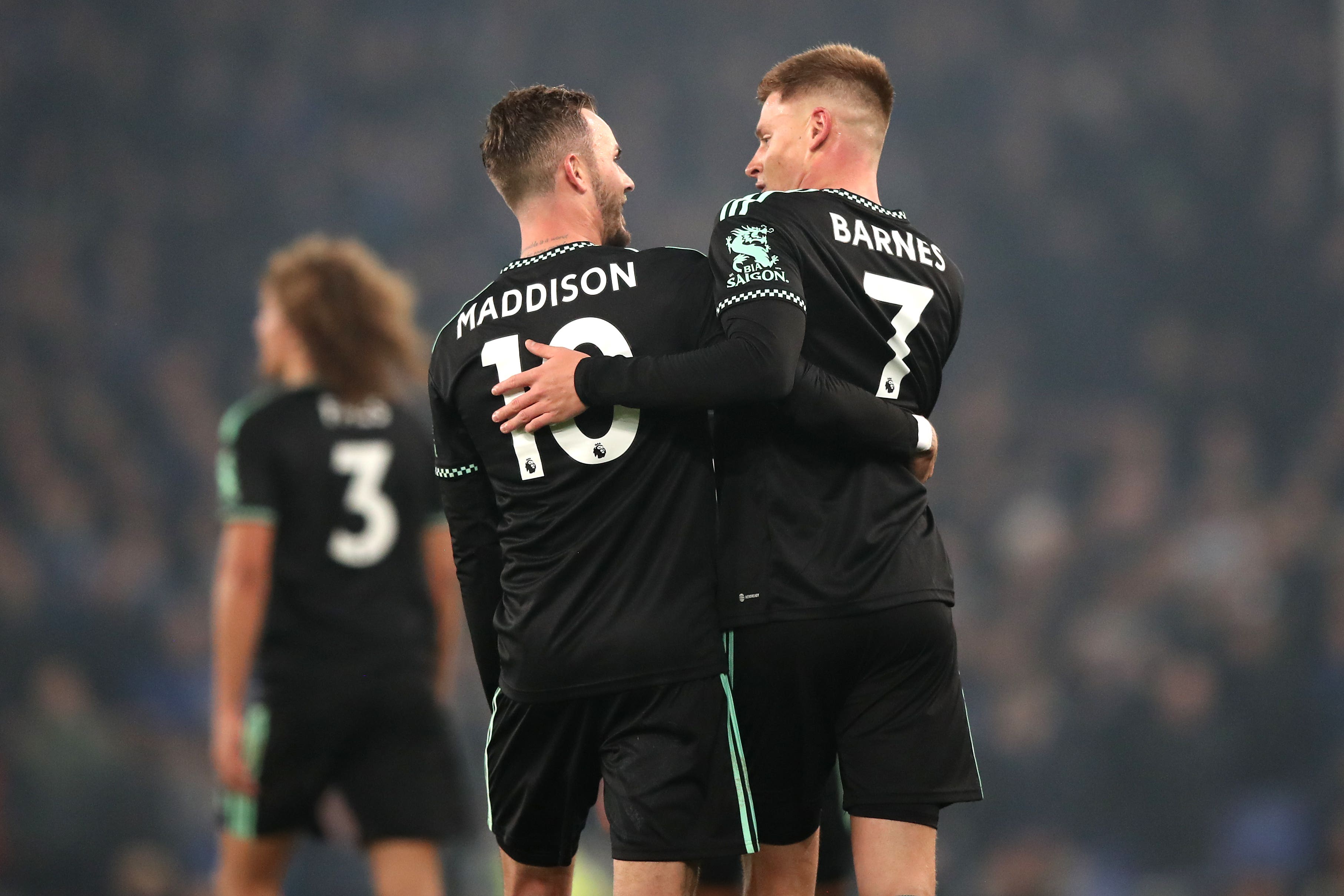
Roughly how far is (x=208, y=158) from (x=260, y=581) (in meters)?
6.27

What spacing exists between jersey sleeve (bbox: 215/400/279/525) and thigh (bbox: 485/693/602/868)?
4.90 feet

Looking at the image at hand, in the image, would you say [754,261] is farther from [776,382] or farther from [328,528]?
[328,528]

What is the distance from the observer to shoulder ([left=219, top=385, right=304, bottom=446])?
160 inches

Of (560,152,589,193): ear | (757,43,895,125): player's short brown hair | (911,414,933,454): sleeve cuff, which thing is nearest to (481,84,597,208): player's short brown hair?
(560,152,589,193): ear

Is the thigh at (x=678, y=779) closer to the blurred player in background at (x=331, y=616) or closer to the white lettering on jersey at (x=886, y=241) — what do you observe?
the white lettering on jersey at (x=886, y=241)

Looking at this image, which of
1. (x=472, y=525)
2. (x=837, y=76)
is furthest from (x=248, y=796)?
(x=837, y=76)

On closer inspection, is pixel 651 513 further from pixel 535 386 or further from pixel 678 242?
pixel 678 242

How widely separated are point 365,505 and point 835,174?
6.12 ft

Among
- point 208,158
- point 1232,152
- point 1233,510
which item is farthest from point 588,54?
point 1233,510

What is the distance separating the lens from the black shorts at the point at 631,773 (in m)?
2.50

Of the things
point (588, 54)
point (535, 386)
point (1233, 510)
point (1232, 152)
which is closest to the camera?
point (535, 386)

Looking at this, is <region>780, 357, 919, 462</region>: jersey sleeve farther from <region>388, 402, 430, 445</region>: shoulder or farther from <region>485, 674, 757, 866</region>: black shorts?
<region>388, 402, 430, 445</region>: shoulder

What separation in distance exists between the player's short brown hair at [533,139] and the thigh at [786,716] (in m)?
0.99

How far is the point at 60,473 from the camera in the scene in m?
8.12
